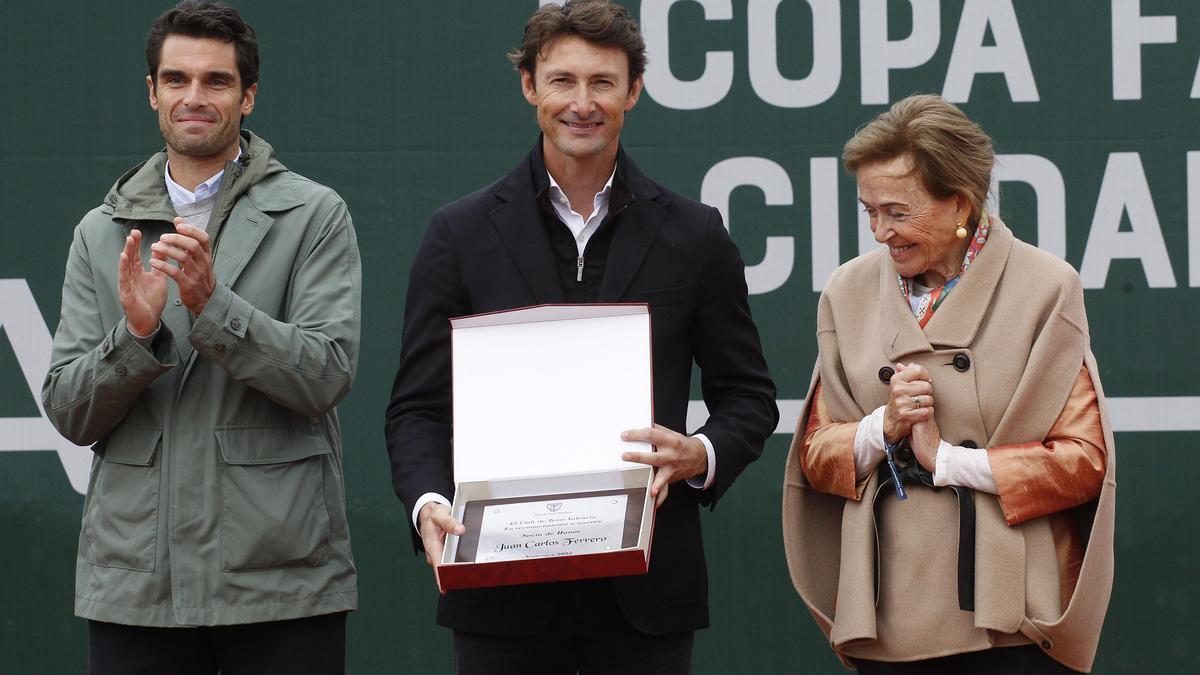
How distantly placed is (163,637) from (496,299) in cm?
89

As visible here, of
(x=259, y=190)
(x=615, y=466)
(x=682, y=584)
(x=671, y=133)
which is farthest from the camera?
(x=671, y=133)

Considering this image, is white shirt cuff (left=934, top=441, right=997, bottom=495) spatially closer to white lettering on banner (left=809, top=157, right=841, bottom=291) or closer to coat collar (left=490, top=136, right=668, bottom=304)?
coat collar (left=490, top=136, right=668, bottom=304)

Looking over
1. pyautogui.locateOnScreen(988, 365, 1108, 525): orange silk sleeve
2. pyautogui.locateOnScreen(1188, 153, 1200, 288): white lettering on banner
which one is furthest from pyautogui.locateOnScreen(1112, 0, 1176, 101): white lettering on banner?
pyautogui.locateOnScreen(988, 365, 1108, 525): orange silk sleeve

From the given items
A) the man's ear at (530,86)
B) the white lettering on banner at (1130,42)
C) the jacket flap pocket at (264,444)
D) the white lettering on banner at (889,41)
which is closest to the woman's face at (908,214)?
the man's ear at (530,86)

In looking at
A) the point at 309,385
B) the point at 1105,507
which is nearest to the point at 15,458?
the point at 309,385

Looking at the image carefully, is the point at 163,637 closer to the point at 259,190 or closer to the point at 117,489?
the point at 117,489

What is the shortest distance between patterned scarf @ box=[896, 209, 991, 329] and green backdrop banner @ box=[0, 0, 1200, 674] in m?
1.36

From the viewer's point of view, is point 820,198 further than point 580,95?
Yes

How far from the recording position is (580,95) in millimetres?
2539

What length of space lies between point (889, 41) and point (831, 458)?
1.77m

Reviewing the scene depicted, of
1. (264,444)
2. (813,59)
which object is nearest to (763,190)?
(813,59)

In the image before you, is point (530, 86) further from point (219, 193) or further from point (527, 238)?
point (219, 193)

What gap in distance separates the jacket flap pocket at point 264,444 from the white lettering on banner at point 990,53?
2.15 meters

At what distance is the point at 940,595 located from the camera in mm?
2496
